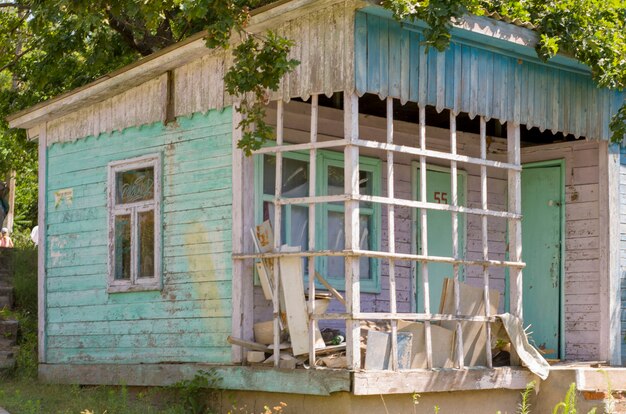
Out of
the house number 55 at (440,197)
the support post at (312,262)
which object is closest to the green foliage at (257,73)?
the support post at (312,262)

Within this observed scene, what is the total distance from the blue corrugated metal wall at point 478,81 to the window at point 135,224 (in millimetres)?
3238

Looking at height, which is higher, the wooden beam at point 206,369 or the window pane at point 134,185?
the window pane at point 134,185

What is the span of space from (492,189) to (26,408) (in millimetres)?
6604

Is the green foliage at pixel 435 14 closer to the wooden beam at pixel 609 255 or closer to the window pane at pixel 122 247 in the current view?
the wooden beam at pixel 609 255

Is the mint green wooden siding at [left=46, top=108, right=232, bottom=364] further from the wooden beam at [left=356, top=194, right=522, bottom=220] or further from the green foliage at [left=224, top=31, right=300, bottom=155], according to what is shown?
the wooden beam at [left=356, top=194, right=522, bottom=220]

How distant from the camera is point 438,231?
13.1 meters

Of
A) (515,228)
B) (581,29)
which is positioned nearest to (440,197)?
(515,228)

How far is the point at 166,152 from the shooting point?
11578mm

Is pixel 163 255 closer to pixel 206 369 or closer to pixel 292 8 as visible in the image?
pixel 206 369

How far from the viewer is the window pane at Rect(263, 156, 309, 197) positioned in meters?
11.0

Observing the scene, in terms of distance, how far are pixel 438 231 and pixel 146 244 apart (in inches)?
147

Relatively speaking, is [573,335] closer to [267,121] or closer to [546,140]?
[546,140]

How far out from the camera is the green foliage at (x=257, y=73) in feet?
30.9

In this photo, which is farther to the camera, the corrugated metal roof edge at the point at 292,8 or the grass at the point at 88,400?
the grass at the point at 88,400
